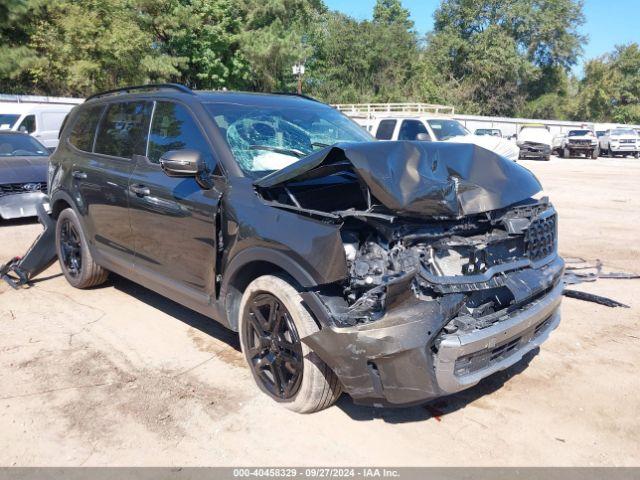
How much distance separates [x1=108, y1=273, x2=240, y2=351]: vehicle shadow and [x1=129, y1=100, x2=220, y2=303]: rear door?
612 millimetres

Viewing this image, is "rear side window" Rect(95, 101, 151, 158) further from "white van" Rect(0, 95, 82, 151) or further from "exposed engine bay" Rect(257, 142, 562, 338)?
"white van" Rect(0, 95, 82, 151)

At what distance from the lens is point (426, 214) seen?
9.86ft

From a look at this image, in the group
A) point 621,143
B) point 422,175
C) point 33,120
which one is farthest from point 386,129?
point 621,143

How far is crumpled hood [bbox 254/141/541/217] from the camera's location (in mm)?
2990

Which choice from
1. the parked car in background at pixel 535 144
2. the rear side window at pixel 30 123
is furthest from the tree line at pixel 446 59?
the rear side window at pixel 30 123

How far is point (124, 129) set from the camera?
4891 millimetres

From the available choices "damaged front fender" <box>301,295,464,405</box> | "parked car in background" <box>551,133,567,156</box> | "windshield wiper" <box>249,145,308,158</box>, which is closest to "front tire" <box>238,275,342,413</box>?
"damaged front fender" <box>301,295,464,405</box>

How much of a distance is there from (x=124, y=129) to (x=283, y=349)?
2680 mm

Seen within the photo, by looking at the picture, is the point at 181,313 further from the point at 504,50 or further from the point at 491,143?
the point at 504,50

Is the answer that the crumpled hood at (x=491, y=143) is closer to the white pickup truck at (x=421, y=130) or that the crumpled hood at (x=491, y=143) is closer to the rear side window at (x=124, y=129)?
the white pickup truck at (x=421, y=130)

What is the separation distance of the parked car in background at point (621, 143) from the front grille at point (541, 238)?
32.7 meters

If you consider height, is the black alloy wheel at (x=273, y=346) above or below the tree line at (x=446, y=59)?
below

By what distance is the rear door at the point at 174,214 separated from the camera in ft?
12.6

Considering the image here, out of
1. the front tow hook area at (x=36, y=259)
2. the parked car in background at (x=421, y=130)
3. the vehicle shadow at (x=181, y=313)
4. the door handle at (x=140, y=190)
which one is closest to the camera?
the door handle at (x=140, y=190)
